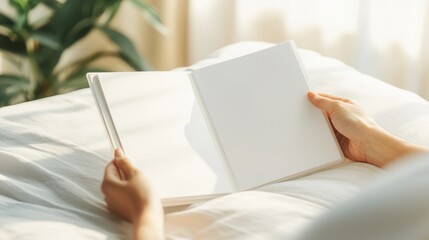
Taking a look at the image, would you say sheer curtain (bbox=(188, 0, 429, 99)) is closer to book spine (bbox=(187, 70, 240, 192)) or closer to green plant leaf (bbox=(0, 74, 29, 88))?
green plant leaf (bbox=(0, 74, 29, 88))

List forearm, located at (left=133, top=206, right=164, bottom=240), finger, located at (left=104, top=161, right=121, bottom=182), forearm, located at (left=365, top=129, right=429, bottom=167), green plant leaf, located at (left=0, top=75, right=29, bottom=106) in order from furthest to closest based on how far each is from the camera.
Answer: green plant leaf, located at (left=0, top=75, right=29, bottom=106) → forearm, located at (left=365, top=129, right=429, bottom=167) → finger, located at (left=104, top=161, right=121, bottom=182) → forearm, located at (left=133, top=206, right=164, bottom=240)

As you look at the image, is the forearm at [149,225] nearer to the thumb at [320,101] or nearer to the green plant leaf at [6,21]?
the thumb at [320,101]

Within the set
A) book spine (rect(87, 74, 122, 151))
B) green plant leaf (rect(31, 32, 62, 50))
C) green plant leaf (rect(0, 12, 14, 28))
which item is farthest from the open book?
green plant leaf (rect(0, 12, 14, 28))

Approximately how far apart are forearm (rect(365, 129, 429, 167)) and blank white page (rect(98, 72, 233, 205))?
0.74 ft

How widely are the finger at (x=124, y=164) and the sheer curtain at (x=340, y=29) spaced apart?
4.42ft

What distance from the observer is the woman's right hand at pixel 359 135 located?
1191mm

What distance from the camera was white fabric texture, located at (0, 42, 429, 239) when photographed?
0.99m

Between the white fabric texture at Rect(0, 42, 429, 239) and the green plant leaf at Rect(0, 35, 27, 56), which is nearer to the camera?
the white fabric texture at Rect(0, 42, 429, 239)

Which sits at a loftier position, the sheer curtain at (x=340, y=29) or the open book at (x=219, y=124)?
the sheer curtain at (x=340, y=29)

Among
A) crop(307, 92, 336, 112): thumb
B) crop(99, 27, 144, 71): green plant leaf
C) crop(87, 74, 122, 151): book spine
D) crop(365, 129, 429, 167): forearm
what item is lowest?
crop(365, 129, 429, 167): forearm

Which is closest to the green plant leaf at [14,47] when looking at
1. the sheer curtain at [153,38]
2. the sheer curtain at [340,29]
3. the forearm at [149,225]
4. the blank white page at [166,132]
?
the sheer curtain at [153,38]

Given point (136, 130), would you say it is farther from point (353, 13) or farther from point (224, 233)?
point (353, 13)

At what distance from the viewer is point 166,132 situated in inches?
46.8

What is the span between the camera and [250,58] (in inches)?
50.0
